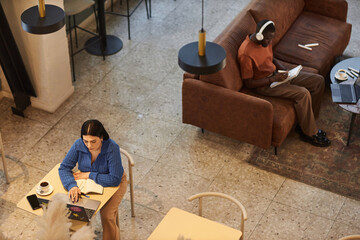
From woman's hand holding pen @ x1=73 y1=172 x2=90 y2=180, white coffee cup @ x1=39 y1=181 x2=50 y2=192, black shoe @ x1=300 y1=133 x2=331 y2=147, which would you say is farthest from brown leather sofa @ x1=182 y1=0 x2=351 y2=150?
white coffee cup @ x1=39 y1=181 x2=50 y2=192

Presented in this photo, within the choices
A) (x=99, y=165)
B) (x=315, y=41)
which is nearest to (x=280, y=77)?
(x=315, y=41)

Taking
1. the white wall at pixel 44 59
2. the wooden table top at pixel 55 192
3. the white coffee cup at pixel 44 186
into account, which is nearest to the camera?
the wooden table top at pixel 55 192

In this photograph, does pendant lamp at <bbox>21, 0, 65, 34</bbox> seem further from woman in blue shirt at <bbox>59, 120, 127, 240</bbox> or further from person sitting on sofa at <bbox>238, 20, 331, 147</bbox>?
person sitting on sofa at <bbox>238, 20, 331, 147</bbox>

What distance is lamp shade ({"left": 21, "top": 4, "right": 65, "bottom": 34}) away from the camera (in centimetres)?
345

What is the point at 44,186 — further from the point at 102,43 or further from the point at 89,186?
the point at 102,43

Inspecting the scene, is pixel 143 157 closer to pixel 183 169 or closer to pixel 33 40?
pixel 183 169

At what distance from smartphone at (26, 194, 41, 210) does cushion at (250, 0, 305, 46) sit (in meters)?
3.45

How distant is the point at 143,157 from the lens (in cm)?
550

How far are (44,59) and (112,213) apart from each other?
2271 mm

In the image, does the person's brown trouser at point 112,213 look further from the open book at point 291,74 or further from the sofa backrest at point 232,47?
the open book at point 291,74

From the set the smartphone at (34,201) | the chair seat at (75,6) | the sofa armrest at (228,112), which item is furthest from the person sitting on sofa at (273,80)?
the smartphone at (34,201)

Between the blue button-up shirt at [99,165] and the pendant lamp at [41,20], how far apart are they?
1002 millimetres

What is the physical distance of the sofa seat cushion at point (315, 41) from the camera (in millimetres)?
6242

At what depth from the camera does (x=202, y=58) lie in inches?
126
